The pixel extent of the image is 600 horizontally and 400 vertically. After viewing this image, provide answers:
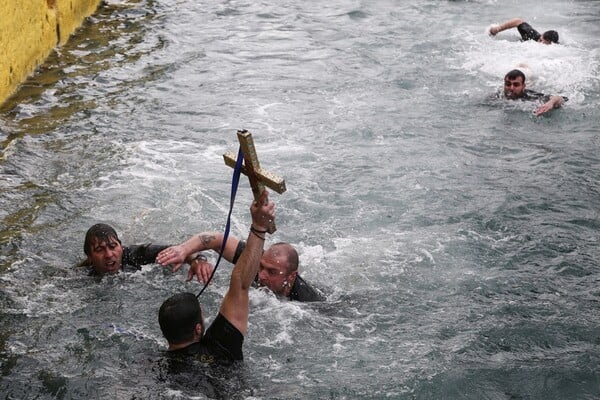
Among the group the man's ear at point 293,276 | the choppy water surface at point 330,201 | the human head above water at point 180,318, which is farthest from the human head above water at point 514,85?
the human head above water at point 180,318

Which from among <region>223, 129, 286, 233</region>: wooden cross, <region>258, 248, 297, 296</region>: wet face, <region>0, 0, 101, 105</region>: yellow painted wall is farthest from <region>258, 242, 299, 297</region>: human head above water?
<region>0, 0, 101, 105</region>: yellow painted wall

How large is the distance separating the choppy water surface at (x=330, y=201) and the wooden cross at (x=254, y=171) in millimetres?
1497

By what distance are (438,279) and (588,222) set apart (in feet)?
6.73

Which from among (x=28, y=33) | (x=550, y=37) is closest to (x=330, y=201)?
(x=28, y=33)

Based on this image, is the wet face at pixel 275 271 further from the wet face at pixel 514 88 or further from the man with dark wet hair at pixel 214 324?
the wet face at pixel 514 88

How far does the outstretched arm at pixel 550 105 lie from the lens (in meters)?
11.8

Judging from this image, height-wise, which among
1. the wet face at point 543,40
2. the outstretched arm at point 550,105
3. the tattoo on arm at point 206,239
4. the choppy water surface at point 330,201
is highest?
the wet face at point 543,40

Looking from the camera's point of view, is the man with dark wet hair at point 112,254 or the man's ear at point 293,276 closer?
the man's ear at point 293,276

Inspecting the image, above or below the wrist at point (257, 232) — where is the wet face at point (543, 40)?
below

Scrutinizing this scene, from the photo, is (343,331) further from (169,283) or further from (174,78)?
(174,78)

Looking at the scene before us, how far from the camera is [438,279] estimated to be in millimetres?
7824

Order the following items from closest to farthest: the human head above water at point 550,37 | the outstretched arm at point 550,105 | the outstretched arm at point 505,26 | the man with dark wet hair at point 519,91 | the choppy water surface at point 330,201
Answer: the choppy water surface at point 330,201
the outstretched arm at point 550,105
the man with dark wet hair at point 519,91
the human head above water at point 550,37
the outstretched arm at point 505,26

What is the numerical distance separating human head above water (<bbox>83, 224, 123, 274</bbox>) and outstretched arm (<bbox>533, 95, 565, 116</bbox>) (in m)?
6.79

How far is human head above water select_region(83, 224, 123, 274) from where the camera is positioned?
282 inches
